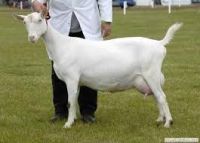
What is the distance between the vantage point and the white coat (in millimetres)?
9641

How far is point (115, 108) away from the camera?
11.2 metres

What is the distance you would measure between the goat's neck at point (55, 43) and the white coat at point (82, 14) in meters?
0.31

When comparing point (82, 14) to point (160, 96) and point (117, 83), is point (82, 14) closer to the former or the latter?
point (117, 83)

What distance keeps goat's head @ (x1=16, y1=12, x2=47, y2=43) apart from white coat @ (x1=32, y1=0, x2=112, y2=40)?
0.77 metres

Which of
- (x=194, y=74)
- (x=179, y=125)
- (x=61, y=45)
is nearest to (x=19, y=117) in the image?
(x=61, y=45)

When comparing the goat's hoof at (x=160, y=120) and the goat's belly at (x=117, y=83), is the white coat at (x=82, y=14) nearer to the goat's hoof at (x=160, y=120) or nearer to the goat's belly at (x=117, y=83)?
the goat's belly at (x=117, y=83)

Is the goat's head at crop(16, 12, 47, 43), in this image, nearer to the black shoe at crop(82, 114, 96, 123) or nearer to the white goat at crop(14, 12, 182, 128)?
the white goat at crop(14, 12, 182, 128)

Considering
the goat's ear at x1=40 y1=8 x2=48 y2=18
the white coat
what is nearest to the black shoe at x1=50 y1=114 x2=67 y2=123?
the white coat

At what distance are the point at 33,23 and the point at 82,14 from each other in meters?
1.09

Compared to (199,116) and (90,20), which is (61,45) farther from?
(199,116)

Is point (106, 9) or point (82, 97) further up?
point (106, 9)

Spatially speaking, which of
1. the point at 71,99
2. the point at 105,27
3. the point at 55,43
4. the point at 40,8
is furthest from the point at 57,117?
the point at 40,8

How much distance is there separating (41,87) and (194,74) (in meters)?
3.85

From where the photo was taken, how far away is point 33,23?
8797mm
